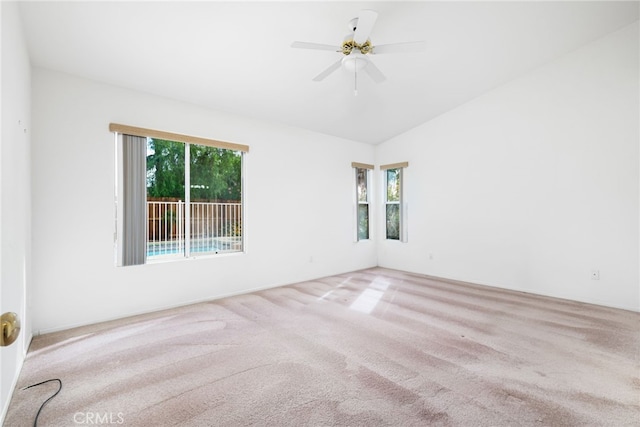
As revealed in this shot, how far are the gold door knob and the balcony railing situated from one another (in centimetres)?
309

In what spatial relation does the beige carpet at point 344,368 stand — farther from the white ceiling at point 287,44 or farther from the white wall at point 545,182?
the white ceiling at point 287,44

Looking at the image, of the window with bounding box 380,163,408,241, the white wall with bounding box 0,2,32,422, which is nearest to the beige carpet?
the white wall with bounding box 0,2,32,422

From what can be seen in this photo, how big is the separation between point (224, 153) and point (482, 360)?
3873 millimetres

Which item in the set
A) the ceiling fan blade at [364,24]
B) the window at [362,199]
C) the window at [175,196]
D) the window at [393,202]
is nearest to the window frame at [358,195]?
the window at [362,199]

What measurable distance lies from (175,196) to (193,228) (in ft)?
1.57

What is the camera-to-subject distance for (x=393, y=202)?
20.0ft

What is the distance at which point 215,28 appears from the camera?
8.82ft

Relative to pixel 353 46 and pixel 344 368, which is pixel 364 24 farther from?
pixel 344 368

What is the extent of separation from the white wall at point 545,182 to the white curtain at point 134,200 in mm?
4538

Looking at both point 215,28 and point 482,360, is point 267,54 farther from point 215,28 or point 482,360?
point 482,360

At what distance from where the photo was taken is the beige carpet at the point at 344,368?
1.75m

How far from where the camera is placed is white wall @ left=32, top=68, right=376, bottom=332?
115 inches

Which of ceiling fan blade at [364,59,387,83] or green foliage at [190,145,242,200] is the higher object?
ceiling fan blade at [364,59,387,83]

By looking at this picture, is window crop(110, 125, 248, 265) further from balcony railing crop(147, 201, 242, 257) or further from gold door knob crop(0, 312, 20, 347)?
gold door knob crop(0, 312, 20, 347)
